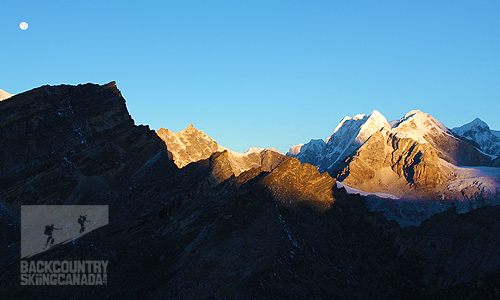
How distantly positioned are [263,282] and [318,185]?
28.9m

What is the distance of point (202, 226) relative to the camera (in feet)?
219

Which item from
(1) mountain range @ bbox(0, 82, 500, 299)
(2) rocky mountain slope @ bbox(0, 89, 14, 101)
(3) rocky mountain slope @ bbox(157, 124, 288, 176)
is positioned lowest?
(1) mountain range @ bbox(0, 82, 500, 299)

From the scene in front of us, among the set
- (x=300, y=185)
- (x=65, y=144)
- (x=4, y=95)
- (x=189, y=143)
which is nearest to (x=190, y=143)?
(x=189, y=143)

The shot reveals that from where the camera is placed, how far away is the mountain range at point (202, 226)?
181ft

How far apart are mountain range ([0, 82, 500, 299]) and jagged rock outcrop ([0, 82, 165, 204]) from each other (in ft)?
0.57

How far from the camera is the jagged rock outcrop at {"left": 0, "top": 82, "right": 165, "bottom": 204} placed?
81.2 meters

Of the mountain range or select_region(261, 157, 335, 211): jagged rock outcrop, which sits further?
select_region(261, 157, 335, 211): jagged rock outcrop

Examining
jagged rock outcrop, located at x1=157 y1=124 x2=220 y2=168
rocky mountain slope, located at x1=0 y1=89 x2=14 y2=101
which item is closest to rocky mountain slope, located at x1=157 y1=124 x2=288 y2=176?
jagged rock outcrop, located at x1=157 y1=124 x2=220 y2=168

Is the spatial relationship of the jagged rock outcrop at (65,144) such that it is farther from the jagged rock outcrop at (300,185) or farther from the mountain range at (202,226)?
the jagged rock outcrop at (300,185)

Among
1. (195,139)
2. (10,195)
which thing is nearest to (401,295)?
(10,195)

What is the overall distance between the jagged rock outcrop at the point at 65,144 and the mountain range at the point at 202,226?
6.9 inches

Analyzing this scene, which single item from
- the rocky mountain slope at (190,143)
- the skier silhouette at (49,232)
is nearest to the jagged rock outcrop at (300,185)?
the skier silhouette at (49,232)

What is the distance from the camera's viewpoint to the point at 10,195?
3137 inches

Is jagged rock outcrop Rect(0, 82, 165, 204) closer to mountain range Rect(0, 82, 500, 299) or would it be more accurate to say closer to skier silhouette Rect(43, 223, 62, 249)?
mountain range Rect(0, 82, 500, 299)
